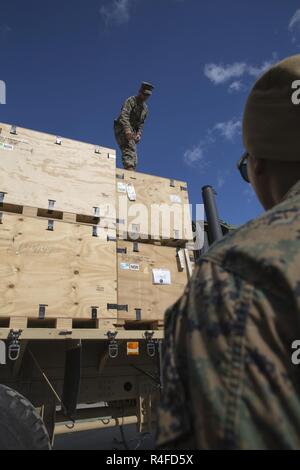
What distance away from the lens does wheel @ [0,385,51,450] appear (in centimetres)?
247

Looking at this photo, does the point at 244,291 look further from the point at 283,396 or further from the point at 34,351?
the point at 34,351

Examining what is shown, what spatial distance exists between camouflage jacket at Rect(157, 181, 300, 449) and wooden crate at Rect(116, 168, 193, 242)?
146 inches

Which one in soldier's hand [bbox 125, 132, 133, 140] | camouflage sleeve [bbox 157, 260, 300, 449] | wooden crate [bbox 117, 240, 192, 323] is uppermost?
soldier's hand [bbox 125, 132, 133, 140]

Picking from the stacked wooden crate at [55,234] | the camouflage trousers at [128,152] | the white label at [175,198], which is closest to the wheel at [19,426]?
the stacked wooden crate at [55,234]

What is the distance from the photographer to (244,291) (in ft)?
2.15

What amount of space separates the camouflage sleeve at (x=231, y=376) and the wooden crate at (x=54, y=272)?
10.0 feet

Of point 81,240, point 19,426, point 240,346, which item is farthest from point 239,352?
point 81,240

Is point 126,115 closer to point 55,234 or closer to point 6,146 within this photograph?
point 6,146

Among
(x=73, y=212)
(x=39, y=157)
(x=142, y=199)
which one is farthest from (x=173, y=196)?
(x=39, y=157)

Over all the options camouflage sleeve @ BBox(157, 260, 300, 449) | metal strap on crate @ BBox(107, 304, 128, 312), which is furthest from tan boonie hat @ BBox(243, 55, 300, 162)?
metal strap on crate @ BBox(107, 304, 128, 312)

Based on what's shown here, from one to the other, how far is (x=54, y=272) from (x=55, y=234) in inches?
17.7

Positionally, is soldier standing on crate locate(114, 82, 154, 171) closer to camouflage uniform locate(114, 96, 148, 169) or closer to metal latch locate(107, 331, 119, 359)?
camouflage uniform locate(114, 96, 148, 169)

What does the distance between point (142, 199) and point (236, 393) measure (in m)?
4.22

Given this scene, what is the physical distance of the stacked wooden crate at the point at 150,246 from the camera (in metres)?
4.12
